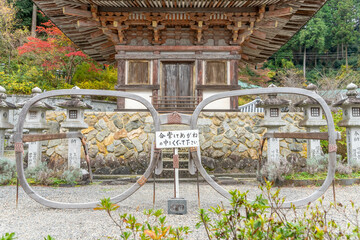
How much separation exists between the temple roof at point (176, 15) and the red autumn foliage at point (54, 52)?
5964mm

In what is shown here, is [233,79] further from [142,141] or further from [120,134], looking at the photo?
[120,134]

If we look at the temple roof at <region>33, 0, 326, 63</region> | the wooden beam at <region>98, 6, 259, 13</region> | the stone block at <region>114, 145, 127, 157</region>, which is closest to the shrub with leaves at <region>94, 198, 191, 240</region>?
the stone block at <region>114, 145, 127, 157</region>

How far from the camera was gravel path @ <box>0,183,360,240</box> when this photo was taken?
2.42 metres

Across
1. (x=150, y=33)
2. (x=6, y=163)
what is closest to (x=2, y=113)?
(x=6, y=163)

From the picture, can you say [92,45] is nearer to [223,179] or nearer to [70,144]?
[70,144]

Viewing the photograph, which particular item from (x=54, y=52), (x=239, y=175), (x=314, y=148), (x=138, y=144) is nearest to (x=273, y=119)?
(x=314, y=148)

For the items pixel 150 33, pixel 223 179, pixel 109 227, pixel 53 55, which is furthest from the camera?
pixel 53 55

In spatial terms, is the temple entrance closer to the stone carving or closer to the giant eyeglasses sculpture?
the stone carving

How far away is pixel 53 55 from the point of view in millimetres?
13781

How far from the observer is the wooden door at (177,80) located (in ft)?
27.3

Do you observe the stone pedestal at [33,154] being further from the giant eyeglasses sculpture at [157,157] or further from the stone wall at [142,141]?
the giant eyeglasses sculpture at [157,157]

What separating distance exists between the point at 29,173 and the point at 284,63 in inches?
1019

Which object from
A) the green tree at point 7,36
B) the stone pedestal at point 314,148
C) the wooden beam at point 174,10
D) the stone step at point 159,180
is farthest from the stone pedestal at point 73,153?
the green tree at point 7,36

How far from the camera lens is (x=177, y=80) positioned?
27.6 ft
